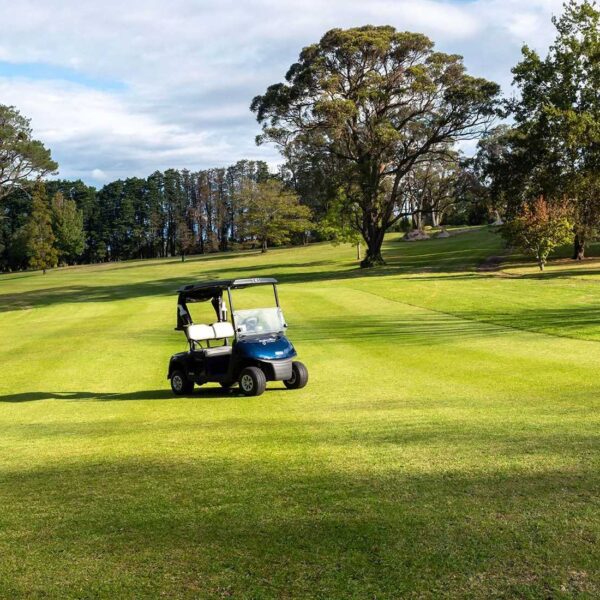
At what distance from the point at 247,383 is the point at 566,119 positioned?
125 feet

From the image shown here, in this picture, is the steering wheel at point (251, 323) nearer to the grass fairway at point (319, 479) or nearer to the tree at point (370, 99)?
the grass fairway at point (319, 479)

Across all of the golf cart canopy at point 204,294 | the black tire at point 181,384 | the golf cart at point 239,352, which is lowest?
the black tire at point 181,384

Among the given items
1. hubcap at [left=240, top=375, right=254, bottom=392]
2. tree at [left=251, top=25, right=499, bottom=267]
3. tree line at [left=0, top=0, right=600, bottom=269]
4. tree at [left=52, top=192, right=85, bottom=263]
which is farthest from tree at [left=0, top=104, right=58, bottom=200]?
hubcap at [left=240, top=375, right=254, bottom=392]

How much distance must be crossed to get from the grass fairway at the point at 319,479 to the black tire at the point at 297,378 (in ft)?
0.58

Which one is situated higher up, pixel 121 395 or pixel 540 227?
pixel 540 227

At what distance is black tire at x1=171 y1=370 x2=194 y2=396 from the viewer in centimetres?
1227

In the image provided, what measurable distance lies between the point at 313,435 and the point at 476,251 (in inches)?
2252

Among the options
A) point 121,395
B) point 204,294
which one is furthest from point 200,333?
point 121,395

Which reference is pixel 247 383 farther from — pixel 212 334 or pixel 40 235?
pixel 40 235

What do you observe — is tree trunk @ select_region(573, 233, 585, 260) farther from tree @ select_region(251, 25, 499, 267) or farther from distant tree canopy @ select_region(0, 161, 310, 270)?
distant tree canopy @ select_region(0, 161, 310, 270)

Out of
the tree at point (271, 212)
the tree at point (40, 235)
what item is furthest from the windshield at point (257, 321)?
the tree at point (271, 212)

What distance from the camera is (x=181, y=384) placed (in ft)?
40.4

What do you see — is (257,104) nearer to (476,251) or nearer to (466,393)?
(476,251)

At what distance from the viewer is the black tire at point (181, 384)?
40.2 feet
